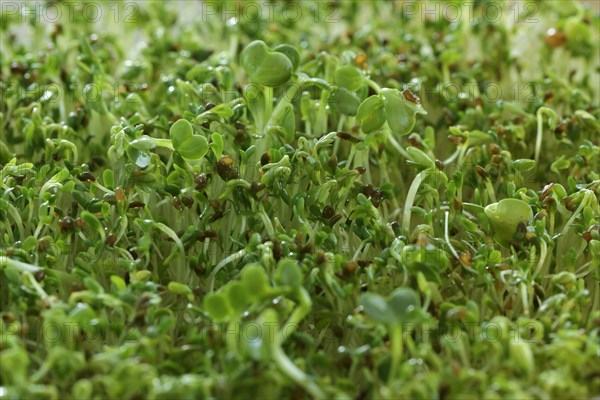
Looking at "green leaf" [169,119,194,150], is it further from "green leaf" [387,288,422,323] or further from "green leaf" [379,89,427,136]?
"green leaf" [387,288,422,323]

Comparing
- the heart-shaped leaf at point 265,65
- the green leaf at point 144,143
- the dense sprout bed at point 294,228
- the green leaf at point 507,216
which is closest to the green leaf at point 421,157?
the dense sprout bed at point 294,228

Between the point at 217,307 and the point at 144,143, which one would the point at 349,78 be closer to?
the point at 144,143

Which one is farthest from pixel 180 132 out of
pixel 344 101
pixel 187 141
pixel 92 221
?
pixel 344 101

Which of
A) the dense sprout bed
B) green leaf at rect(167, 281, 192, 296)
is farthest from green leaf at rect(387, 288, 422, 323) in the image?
green leaf at rect(167, 281, 192, 296)

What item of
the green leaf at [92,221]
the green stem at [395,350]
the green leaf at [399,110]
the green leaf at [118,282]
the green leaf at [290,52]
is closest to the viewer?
the green stem at [395,350]

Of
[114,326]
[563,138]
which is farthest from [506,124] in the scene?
[114,326]

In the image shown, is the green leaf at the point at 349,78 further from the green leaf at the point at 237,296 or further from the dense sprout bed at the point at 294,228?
the green leaf at the point at 237,296

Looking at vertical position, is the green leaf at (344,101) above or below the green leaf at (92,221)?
above
